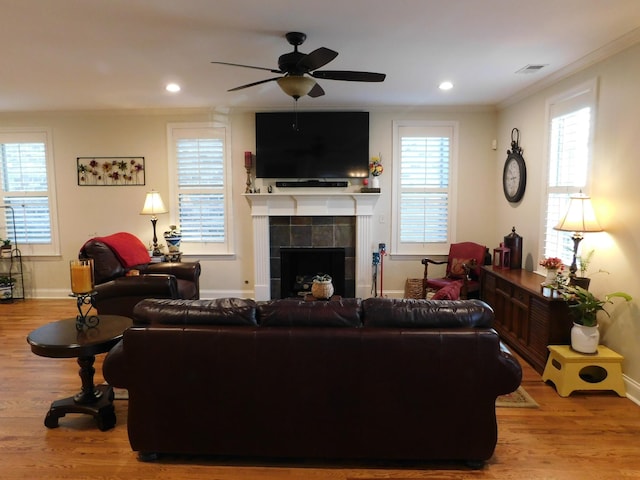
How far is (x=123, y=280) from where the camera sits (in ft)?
14.1

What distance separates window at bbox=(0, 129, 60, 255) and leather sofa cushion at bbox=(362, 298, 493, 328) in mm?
5670

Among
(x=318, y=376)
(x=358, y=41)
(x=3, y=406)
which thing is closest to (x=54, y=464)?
(x=3, y=406)

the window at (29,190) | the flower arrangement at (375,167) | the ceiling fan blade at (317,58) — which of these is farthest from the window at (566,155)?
the window at (29,190)

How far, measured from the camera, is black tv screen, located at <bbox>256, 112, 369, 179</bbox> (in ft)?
18.9

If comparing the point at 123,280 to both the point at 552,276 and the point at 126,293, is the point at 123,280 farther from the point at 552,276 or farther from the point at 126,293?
the point at 552,276

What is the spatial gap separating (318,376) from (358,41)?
2.56m

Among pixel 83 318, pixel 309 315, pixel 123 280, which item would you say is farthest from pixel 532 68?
pixel 123 280

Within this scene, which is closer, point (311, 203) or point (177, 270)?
point (177, 270)

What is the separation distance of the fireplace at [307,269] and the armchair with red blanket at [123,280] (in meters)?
1.45

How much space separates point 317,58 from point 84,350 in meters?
2.37

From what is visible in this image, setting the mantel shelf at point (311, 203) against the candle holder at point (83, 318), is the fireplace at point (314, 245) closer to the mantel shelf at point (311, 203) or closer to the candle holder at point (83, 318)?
the mantel shelf at point (311, 203)

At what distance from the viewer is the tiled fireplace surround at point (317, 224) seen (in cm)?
578

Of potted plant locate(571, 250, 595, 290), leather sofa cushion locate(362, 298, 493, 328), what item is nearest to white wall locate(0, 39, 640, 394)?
potted plant locate(571, 250, 595, 290)

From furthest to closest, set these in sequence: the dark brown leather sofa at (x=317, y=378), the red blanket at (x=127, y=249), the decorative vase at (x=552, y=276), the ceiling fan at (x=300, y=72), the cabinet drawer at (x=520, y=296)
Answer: the red blanket at (x=127, y=249)
the cabinet drawer at (x=520, y=296)
the decorative vase at (x=552, y=276)
the ceiling fan at (x=300, y=72)
the dark brown leather sofa at (x=317, y=378)
